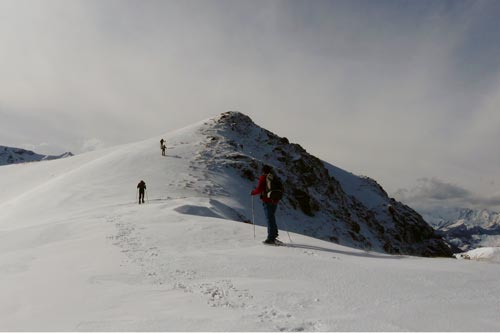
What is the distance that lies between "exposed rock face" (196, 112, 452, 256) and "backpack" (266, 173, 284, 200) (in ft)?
109

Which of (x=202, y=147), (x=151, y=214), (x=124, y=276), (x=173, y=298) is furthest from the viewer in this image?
(x=202, y=147)

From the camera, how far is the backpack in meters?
11.6

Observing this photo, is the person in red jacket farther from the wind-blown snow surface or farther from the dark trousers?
the wind-blown snow surface

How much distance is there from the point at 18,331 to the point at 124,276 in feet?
9.00

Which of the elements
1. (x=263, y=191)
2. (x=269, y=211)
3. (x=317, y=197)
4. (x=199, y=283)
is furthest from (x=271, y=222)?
(x=317, y=197)

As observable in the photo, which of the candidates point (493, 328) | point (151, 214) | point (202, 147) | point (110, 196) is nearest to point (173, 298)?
point (493, 328)

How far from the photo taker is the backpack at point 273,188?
38.1 feet

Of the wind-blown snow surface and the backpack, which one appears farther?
the backpack

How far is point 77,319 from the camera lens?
488 cm

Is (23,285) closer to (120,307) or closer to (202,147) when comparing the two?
(120,307)

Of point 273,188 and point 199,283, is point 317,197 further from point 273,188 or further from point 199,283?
point 199,283

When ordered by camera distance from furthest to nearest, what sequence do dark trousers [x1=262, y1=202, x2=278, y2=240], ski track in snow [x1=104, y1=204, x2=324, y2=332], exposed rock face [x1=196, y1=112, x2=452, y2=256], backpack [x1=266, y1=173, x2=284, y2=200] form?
exposed rock face [x1=196, y1=112, x2=452, y2=256]
backpack [x1=266, y1=173, x2=284, y2=200]
dark trousers [x1=262, y1=202, x2=278, y2=240]
ski track in snow [x1=104, y1=204, x2=324, y2=332]

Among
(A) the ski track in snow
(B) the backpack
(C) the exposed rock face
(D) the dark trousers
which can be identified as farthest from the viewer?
(C) the exposed rock face

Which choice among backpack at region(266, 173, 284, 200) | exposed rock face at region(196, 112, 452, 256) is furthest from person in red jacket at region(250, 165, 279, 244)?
exposed rock face at region(196, 112, 452, 256)
